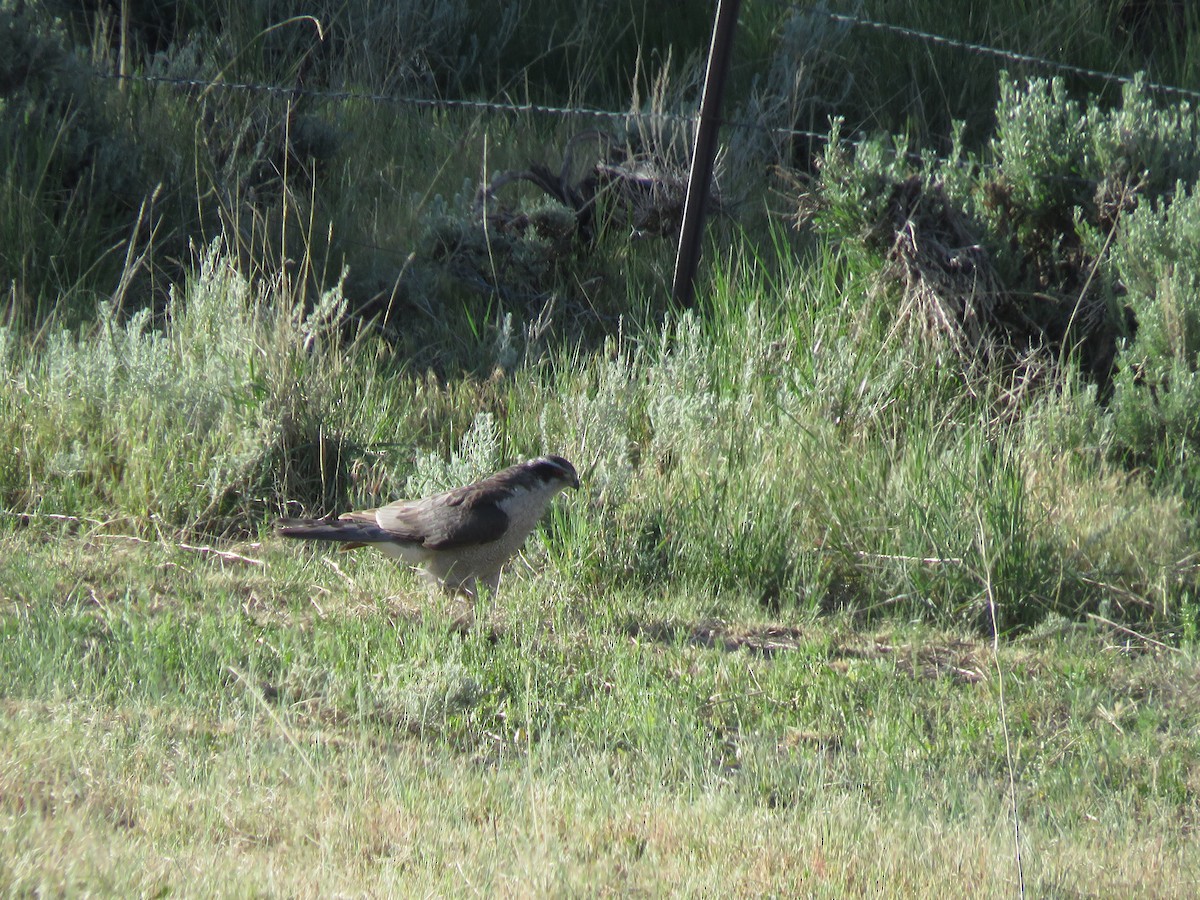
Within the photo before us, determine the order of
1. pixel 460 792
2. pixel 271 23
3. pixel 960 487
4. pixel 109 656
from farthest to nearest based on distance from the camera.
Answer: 1. pixel 271 23
2. pixel 960 487
3. pixel 109 656
4. pixel 460 792

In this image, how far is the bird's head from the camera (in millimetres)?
5859

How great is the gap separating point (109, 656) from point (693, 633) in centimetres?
218

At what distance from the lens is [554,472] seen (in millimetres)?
5875

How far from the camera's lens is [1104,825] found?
3908mm

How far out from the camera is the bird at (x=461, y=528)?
552 cm

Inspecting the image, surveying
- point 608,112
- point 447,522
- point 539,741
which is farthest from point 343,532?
point 608,112

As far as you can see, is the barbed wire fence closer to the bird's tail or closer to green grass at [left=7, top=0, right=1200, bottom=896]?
green grass at [left=7, top=0, right=1200, bottom=896]

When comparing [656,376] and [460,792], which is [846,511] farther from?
[460,792]

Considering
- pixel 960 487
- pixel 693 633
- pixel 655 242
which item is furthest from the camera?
pixel 655 242

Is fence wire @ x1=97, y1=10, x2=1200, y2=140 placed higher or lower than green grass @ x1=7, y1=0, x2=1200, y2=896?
higher

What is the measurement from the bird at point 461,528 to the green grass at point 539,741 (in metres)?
0.17

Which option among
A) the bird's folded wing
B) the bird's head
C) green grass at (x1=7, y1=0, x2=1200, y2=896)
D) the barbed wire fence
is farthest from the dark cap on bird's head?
the barbed wire fence

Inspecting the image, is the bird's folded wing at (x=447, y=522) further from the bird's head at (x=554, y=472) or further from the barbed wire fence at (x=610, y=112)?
the barbed wire fence at (x=610, y=112)

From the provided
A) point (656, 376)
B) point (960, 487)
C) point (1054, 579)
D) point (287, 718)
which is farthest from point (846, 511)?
point (287, 718)
